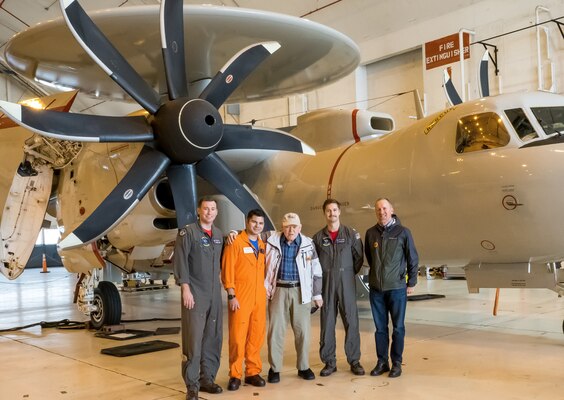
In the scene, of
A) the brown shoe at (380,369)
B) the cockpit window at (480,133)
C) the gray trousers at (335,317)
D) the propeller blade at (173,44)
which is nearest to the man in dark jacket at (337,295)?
the gray trousers at (335,317)

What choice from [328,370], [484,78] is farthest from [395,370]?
[484,78]

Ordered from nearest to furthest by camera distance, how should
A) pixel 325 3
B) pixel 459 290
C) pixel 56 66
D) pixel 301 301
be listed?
pixel 301 301 < pixel 56 66 < pixel 459 290 < pixel 325 3

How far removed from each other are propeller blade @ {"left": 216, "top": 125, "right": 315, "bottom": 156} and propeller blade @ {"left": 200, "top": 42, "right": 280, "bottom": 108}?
45 cm

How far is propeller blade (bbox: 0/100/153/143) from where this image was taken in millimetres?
5926

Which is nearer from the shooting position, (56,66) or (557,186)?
(557,186)

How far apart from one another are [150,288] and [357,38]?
34.2 ft

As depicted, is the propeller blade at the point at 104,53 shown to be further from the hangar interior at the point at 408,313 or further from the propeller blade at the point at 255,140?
the hangar interior at the point at 408,313

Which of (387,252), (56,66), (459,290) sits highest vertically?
(56,66)

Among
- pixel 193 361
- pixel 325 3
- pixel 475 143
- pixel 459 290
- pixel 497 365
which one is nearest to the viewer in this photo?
pixel 193 361

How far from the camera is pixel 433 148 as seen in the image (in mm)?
7250

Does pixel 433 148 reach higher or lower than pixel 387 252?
higher

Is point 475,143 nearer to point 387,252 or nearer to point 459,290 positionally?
point 387,252

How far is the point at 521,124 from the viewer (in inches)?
261

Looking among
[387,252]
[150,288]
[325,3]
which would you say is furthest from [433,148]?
[150,288]
